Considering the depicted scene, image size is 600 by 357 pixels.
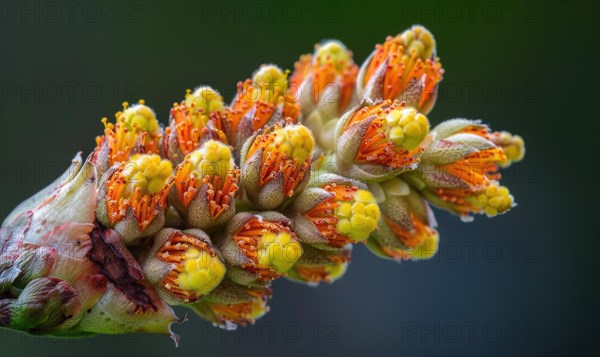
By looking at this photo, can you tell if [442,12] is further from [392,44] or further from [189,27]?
[392,44]

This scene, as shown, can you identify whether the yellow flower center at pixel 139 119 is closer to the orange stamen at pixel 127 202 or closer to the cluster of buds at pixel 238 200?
the cluster of buds at pixel 238 200

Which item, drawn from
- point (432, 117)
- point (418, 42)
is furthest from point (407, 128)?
point (432, 117)

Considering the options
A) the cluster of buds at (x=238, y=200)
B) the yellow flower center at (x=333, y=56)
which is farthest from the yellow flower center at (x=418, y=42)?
the yellow flower center at (x=333, y=56)

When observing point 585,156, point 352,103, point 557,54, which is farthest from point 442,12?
point 352,103

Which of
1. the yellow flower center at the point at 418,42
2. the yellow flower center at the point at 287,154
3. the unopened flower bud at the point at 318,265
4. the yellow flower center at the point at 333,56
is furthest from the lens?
the yellow flower center at the point at 333,56

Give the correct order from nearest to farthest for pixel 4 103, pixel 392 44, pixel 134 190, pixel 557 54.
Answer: pixel 134 190 → pixel 392 44 → pixel 4 103 → pixel 557 54

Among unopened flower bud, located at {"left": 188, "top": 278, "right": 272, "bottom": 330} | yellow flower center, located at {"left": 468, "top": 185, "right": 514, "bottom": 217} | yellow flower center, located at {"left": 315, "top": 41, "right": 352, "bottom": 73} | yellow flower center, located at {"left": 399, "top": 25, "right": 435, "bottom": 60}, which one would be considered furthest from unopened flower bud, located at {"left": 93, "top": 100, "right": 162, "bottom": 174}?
yellow flower center, located at {"left": 468, "top": 185, "right": 514, "bottom": 217}
